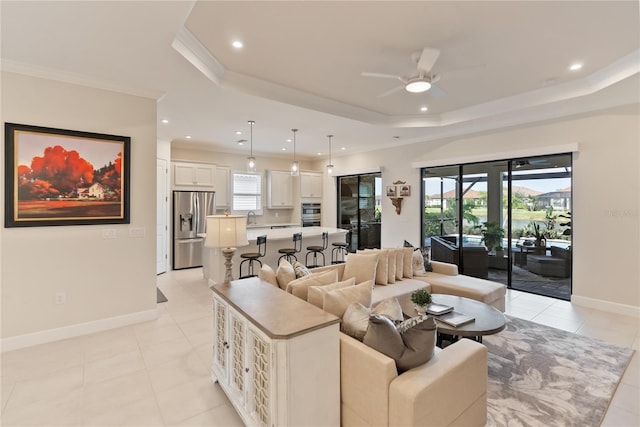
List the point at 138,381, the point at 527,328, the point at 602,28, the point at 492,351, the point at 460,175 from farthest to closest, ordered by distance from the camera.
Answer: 1. the point at 460,175
2. the point at 527,328
3. the point at 492,351
4. the point at 602,28
5. the point at 138,381

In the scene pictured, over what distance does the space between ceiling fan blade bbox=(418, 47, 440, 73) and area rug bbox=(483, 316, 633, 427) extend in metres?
2.94

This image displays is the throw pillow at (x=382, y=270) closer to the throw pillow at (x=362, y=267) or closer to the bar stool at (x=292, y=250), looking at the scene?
the throw pillow at (x=362, y=267)

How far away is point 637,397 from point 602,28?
3223 millimetres

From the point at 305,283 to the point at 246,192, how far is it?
6101 mm

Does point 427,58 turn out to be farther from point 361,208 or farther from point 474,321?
point 361,208

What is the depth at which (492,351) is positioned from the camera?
10.5 feet

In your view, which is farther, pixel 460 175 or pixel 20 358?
pixel 460 175

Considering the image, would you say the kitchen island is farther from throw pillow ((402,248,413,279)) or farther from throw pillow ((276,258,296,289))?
throw pillow ((276,258,296,289))

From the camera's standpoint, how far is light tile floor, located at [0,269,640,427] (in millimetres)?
2199

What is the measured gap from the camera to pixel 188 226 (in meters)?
6.88

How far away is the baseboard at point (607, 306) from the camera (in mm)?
4240

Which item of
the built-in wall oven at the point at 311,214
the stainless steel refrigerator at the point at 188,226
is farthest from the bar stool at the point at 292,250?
the built-in wall oven at the point at 311,214

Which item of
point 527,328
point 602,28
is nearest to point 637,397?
point 527,328

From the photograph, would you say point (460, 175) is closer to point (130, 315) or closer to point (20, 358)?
point (130, 315)
